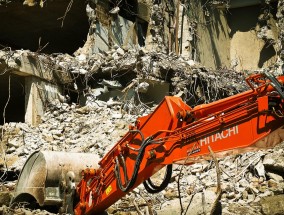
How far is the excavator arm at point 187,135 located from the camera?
4910 millimetres

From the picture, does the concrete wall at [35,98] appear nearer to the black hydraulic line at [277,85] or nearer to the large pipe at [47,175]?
the large pipe at [47,175]

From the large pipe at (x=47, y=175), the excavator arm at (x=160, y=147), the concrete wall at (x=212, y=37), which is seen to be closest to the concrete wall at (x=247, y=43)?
the concrete wall at (x=212, y=37)

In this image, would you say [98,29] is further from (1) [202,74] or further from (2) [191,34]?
(2) [191,34]

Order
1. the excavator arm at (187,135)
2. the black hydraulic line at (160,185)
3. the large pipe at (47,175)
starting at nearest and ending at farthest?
1. the excavator arm at (187,135)
2. the black hydraulic line at (160,185)
3. the large pipe at (47,175)

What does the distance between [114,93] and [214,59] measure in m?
6.19

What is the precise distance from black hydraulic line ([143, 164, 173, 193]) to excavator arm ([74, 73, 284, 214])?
10 millimetres

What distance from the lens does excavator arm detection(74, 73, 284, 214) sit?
16.1 feet

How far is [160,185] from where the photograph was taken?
239 inches

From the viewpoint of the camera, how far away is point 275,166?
8.31 m

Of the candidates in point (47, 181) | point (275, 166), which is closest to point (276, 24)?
point (275, 166)

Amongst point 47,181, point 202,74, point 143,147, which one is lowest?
point 47,181

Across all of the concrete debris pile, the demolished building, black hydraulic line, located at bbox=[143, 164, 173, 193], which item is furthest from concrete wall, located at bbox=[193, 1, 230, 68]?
black hydraulic line, located at bbox=[143, 164, 173, 193]

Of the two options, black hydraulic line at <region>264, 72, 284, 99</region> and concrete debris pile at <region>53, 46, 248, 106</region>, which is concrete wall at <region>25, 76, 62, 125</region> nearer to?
concrete debris pile at <region>53, 46, 248, 106</region>

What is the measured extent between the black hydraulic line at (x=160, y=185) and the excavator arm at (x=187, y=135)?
0.03ft
